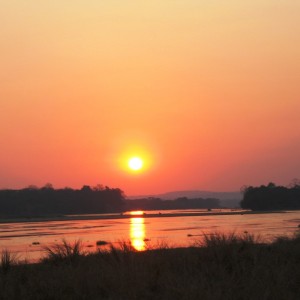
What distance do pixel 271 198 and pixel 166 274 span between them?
131 m

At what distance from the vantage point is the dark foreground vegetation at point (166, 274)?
1004cm

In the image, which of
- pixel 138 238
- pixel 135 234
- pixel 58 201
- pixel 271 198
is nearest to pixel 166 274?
pixel 138 238

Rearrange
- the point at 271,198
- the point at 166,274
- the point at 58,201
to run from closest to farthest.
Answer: the point at 166,274 → the point at 271,198 → the point at 58,201

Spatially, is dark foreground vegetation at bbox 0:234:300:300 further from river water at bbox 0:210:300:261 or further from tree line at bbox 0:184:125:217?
tree line at bbox 0:184:125:217

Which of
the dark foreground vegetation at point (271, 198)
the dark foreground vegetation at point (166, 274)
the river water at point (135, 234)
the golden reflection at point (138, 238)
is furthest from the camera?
the dark foreground vegetation at point (271, 198)

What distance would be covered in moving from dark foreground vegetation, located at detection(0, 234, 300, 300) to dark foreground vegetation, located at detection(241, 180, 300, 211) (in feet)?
414

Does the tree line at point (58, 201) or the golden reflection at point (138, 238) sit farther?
the tree line at point (58, 201)

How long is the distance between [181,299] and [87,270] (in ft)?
10.9

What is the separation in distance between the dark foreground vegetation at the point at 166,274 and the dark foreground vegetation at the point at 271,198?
4969 inches

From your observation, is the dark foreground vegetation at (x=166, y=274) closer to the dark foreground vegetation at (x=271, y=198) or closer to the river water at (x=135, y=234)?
the river water at (x=135, y=234)

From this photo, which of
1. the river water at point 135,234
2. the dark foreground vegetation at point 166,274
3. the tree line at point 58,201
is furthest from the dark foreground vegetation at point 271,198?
the dark foreground vegetation at point 166,274

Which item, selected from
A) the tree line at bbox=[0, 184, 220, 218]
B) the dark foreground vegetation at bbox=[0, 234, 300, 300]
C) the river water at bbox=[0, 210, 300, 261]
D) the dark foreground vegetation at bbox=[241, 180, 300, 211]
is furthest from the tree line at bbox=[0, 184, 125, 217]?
the dark foreground vegetation at bbox=[0, 234, 300, 300]

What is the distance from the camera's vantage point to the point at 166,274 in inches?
444

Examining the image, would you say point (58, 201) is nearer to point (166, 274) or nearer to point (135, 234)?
point (135, 234)
